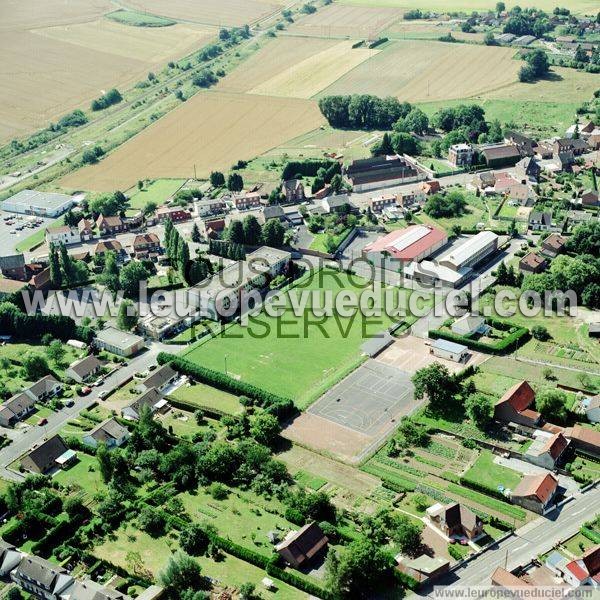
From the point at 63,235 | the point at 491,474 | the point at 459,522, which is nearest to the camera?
the point at 459,522

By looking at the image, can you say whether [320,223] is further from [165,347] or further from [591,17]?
[591,17]

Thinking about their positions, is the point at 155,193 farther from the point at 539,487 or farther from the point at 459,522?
the point at 539,487

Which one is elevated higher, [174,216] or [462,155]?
[462,155]

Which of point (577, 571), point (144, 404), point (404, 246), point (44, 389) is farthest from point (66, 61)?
point (577, 571)

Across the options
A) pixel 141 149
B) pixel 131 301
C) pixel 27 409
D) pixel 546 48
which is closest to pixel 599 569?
pixel 27 409

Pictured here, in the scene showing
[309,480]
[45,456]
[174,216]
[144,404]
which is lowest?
[309,480]

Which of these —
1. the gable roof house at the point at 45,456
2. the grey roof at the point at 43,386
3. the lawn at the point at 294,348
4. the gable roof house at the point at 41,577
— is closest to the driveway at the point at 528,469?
the lawn at the point at 294,348

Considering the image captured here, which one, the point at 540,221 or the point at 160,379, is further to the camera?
the point at 540,221
